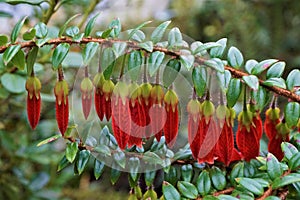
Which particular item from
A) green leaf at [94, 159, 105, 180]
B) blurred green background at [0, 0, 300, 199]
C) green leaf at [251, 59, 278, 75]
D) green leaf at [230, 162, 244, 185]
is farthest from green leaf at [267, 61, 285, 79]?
blurred green background at [0, 0, 300, 199]

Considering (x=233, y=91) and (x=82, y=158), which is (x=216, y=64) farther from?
(x=82, y=158)

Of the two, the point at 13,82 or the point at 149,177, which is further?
the point at 13,82

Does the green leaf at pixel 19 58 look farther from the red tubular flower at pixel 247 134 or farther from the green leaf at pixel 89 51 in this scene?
the red tubular flower at pixel 247 134

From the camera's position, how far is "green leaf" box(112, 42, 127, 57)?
21.8 inches

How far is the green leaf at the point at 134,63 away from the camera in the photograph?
0.57m

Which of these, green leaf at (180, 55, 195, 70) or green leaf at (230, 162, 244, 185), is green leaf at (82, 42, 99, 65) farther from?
green leaf at (230, 162, 244, 185)

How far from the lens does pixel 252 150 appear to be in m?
0.67

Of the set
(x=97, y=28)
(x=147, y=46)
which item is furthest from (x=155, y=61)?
(x=97, y=28)

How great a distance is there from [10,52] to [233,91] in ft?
0.83

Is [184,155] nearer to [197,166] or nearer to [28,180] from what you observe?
[197,166]

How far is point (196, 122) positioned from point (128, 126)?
0.08 meters

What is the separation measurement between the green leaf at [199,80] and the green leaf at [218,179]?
132 mm

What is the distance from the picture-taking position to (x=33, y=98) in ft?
2.09

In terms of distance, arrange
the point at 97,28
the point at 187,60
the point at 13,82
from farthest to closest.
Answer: the point at 97,28
the point at 13,82
the point at 187,60
